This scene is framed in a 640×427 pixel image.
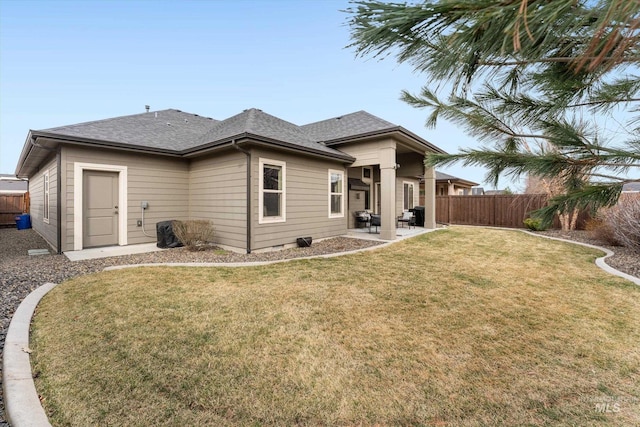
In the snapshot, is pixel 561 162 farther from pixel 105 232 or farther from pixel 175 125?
pixel 175 125

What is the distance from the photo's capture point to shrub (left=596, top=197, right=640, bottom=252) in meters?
7.51

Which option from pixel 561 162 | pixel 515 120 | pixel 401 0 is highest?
pixel 401 0

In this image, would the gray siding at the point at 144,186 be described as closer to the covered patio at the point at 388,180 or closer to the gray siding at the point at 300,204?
the gray siding at the point at 300,204

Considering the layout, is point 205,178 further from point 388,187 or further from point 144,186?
point 388,187

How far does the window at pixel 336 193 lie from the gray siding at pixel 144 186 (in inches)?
198

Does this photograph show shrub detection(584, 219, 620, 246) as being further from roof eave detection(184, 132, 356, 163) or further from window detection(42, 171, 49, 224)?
window detection(42, 171, 49, 224)

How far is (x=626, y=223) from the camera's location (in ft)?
25.4

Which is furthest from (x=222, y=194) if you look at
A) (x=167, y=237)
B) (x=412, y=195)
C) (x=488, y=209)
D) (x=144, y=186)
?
(x=488, y=209)

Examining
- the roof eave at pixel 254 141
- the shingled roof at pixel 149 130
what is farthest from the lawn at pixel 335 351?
the shingled roof at pixel 149 130

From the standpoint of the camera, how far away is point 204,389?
7.08 feet

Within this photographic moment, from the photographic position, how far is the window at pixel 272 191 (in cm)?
750

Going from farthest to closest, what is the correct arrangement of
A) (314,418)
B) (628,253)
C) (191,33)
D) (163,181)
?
(191,33), (163,181), (628,253), (314,418)

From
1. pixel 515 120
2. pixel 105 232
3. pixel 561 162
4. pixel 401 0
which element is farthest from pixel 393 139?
pixel 105 232

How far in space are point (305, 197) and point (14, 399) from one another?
733 centimetres
